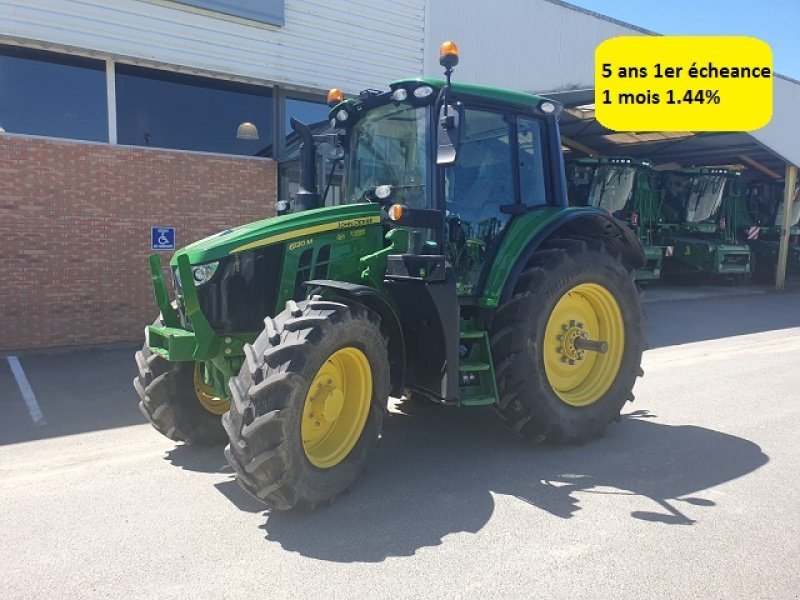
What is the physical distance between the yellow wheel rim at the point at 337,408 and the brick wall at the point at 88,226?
6023mm

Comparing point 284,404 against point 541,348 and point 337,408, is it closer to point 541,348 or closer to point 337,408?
point 337,408

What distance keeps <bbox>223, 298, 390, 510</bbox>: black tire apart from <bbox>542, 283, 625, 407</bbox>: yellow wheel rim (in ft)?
6.19

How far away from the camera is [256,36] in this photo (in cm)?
953

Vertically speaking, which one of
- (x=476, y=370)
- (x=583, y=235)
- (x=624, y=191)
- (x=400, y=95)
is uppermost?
(x=624, y=191)

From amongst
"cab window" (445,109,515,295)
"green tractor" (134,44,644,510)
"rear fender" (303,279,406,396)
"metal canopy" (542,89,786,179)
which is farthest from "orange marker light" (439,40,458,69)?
"metal canopy" (542,89,786,179)

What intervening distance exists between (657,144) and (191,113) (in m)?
11.0

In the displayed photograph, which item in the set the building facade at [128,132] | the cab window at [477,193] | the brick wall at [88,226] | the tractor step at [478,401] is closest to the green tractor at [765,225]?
the building facade at [128,132]

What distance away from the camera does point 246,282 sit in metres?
4.00

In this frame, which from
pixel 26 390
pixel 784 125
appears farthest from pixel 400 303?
pixel 784 125

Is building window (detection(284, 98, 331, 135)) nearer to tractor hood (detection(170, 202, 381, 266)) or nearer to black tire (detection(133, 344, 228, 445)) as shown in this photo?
tractor hood (detection(170, 202, 381, 266))

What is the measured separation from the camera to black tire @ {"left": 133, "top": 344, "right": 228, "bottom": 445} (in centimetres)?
437

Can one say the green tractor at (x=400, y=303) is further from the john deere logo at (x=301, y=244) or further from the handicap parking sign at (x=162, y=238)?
the handicap parking sign at (x=162, y=238)

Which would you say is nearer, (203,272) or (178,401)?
(203,272)

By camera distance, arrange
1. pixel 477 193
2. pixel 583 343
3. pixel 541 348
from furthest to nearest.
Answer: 1. pixel 583 343
2. pixel 477 193
3. pixel 541 348
